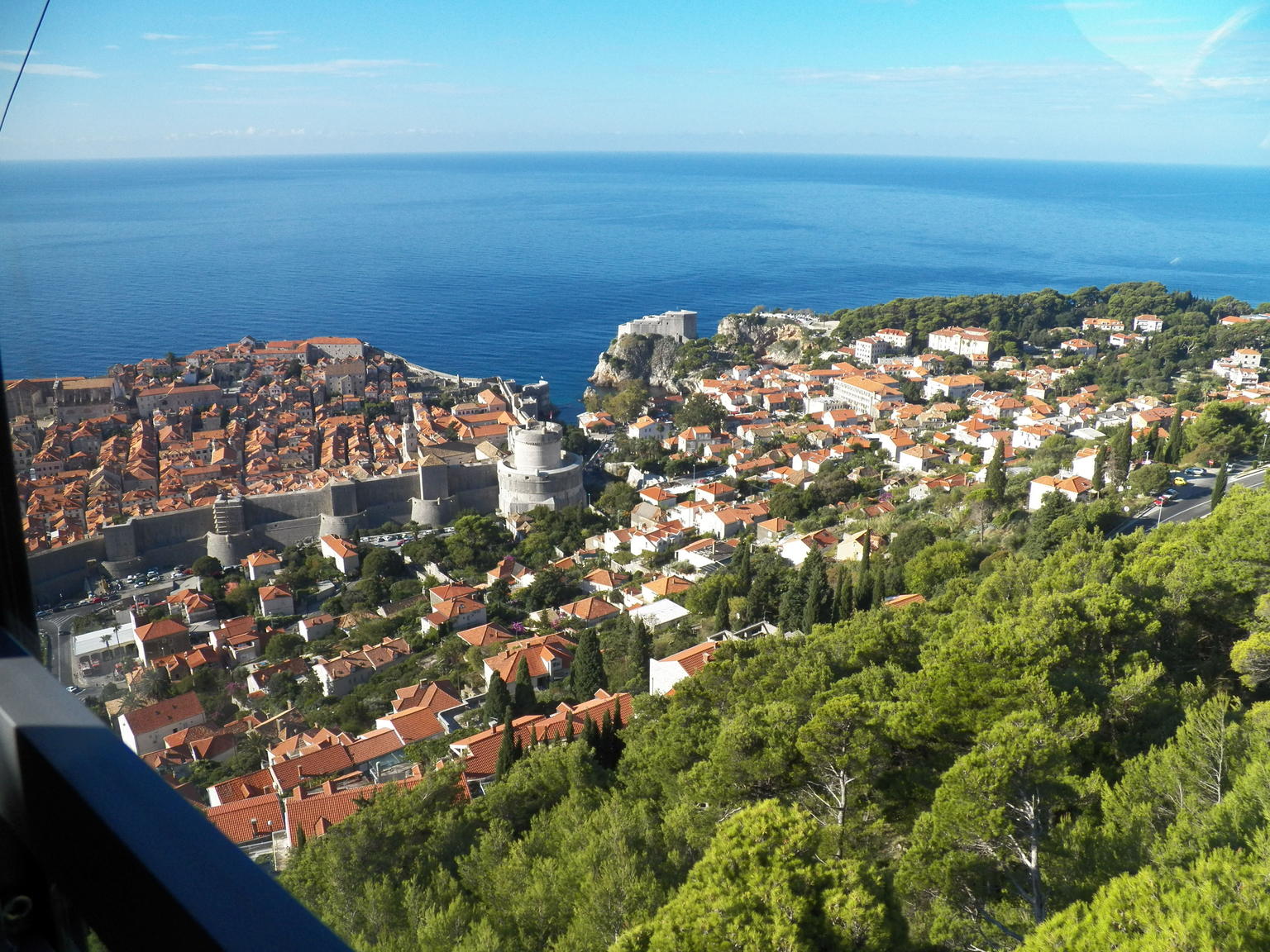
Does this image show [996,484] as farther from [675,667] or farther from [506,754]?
[506,754]

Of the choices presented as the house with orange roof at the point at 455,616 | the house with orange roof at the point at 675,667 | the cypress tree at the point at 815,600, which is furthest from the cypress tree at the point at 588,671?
the house with orange roof at the point at 455,616

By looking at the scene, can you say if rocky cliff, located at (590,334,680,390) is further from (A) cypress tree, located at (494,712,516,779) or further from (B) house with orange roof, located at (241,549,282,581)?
(A) cypress tree, located at (494,712,516,779)

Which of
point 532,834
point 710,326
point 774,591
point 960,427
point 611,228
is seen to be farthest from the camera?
point 611,228

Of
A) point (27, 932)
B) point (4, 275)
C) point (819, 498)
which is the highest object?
point (4, 275)

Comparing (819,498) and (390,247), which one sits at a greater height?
(390,247)

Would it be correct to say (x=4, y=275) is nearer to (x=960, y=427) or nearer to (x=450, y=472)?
(x=450, y=472)

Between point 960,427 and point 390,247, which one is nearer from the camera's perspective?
point 960,427

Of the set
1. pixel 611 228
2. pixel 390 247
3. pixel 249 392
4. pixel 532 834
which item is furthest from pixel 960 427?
pixel 611 228
